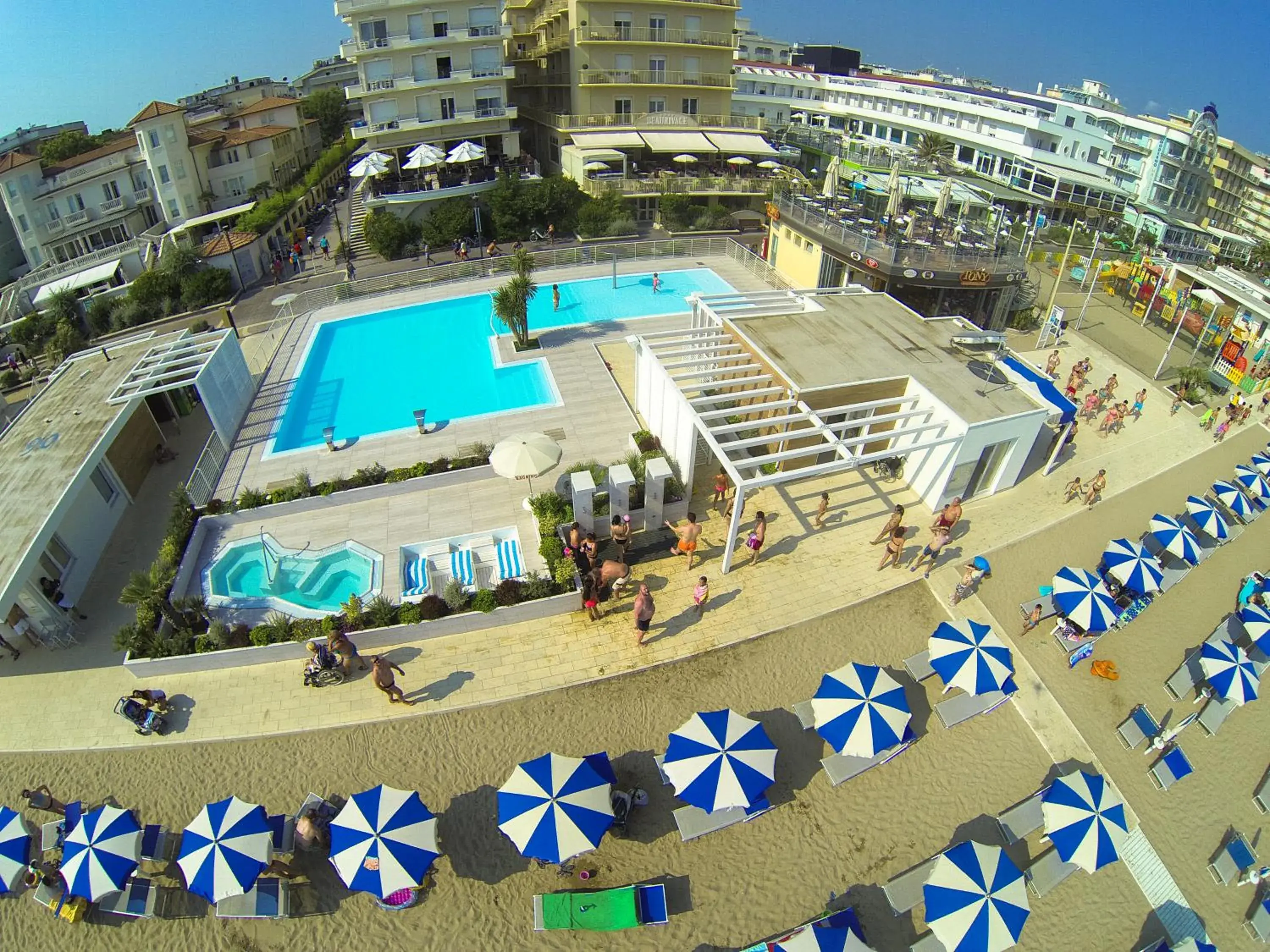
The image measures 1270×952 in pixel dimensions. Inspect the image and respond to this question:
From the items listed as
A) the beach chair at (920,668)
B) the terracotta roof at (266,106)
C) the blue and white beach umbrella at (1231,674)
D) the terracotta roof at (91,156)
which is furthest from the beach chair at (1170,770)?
the terracotta roof at (266,106)

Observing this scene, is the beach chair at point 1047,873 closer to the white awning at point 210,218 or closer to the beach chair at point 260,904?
the beach chair at point 260,904

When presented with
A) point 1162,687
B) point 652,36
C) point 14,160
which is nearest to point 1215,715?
point 1162,687

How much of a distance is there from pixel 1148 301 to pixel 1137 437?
48.7 ft

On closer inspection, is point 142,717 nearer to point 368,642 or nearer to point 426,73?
point 368,642

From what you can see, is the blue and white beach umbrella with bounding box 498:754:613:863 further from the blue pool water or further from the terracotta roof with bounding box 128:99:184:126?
the terracotta roof with bounding box 128:99:184:126

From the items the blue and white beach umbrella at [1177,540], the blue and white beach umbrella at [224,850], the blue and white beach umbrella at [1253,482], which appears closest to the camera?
the blue and white beach umbrella at [224,850]

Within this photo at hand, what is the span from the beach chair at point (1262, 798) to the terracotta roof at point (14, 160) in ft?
233

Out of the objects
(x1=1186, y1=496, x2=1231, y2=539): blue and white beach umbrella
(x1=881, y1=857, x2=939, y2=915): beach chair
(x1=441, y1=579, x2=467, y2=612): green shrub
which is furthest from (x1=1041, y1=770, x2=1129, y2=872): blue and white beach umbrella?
(x1=441, y1=579, x2=467, y2=612): green shrub

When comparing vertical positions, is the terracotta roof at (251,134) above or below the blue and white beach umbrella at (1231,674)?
above

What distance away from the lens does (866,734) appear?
1075cm

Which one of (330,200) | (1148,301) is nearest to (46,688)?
(1148,301)

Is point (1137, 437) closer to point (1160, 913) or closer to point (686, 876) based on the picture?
point (1160, 913)

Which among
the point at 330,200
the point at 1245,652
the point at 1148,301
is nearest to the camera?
the point at 1245,652

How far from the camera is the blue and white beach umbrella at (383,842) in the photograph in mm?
9117
